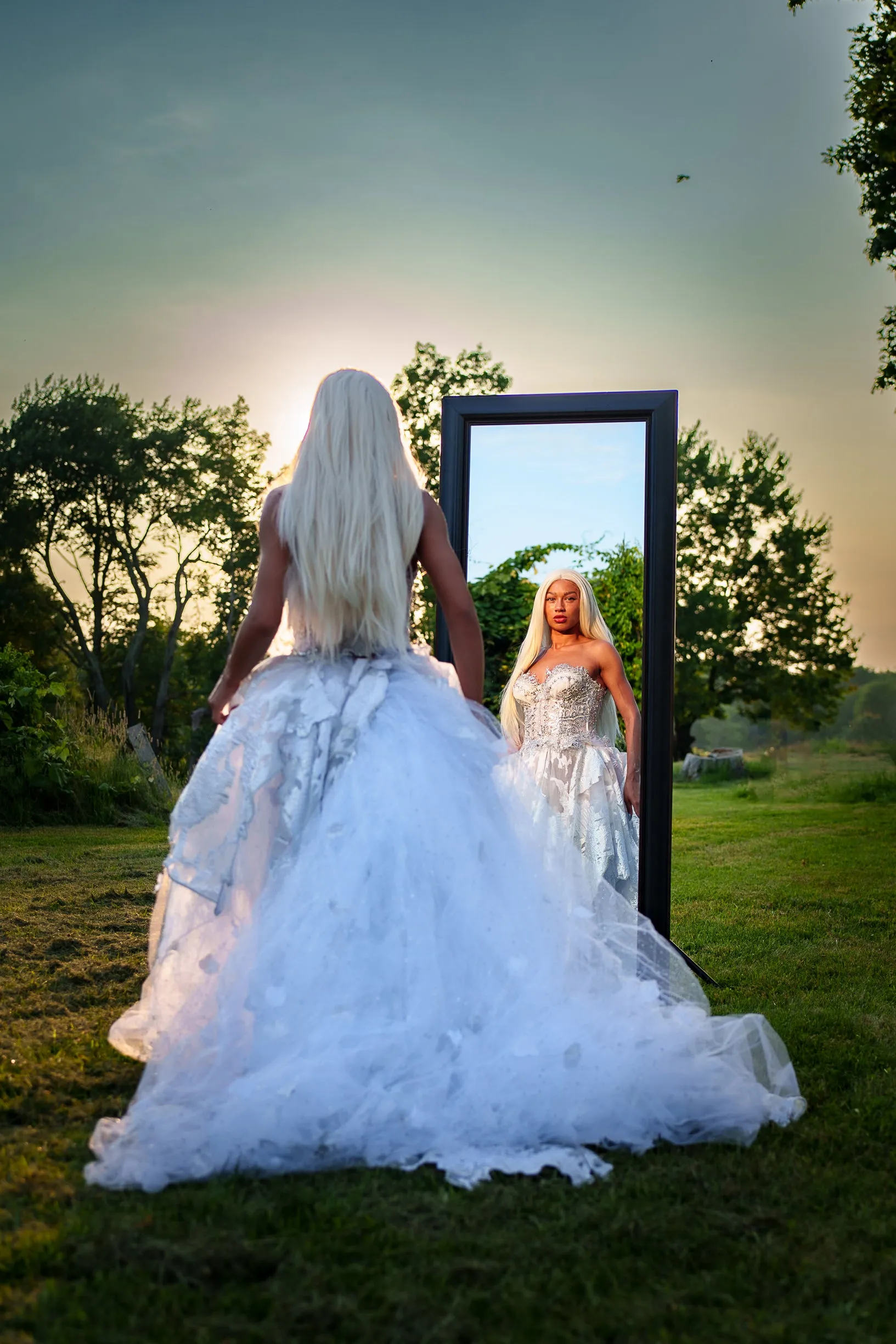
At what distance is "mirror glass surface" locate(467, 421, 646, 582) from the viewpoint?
4512 millimetres

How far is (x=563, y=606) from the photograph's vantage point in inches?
184

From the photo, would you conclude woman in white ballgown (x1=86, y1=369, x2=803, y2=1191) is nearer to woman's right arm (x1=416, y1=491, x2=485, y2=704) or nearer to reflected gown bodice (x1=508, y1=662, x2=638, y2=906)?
woman's right arm (x1=416, y1=491, x2=485, y2=704)

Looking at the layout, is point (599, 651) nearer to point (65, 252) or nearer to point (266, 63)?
point (266, 63)

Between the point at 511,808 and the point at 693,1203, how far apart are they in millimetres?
1112

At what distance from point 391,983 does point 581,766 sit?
2484 millimetres

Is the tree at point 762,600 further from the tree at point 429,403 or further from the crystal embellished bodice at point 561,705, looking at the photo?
the crystal embellished bodice at point 561,705

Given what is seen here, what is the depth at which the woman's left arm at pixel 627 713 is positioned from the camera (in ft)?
14.7

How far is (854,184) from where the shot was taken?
471 inches

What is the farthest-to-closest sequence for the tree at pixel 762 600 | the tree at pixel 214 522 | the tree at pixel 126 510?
the tree at pixel 214 522 < the tree at pixel 126 510 < the tree at pixel 762 600

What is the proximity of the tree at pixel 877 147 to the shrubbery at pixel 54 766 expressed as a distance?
8.95 metres

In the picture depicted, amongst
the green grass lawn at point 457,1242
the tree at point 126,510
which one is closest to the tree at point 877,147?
the green grass lawn at point 457,1242

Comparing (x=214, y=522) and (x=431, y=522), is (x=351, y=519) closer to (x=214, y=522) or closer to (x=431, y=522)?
(x=431, y=522)

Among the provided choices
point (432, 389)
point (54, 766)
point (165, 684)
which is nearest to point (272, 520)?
point (54, 766)

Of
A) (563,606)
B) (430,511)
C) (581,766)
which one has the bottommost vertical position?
(581,766)
